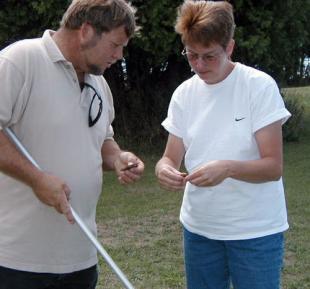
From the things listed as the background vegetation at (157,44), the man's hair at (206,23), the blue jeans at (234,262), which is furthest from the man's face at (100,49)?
the background vegetation at (157,44)

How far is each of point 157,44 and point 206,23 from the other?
6.60 m

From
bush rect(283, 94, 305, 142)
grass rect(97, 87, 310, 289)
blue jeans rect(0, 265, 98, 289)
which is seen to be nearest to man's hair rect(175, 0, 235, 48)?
blue jeans rect(0, 265, 98, 289)

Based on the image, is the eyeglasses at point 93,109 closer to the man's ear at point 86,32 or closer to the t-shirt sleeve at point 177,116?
the man's ear at point 86,32

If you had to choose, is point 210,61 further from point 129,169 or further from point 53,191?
point 53,191

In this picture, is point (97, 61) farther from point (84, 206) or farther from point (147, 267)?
point (147, 267)

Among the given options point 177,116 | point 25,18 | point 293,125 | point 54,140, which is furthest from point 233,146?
point 293,125

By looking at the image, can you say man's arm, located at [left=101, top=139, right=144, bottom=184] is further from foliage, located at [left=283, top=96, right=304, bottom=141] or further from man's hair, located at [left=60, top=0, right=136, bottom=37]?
foliage, located at [left=283, top=96, right=304, bottom=141]

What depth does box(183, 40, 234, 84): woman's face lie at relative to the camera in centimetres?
297

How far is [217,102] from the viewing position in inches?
119

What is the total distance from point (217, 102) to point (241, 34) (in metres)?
6.94

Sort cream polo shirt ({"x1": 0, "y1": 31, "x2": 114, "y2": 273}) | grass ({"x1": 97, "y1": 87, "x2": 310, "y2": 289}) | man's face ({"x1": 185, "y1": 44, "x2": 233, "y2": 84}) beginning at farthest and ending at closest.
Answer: grass ({"x1": 97, "y1": 87, "x2": 310, "y2": 289})
man's face ({"x1": 185, "y1": 44, "x2": 233, "y2": 84})
cream polo shirt ({"x1": 0, "y1": 31, "x2": 114, "y2": 273})

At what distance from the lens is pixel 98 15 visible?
2.87 m

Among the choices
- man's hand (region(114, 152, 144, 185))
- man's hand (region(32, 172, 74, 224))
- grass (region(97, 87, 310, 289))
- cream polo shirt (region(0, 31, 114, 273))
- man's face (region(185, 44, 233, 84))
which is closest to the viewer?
man's hand (region(32, 172, 74, 224))

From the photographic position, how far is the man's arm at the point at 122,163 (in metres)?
3.08
